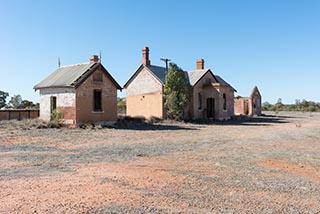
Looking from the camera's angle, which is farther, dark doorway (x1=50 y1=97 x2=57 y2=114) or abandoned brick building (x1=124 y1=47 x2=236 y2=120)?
abandoned brick building (x1=124 y1=47 x2=236 y2=120)

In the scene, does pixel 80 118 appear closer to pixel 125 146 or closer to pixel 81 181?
pixel 125 146

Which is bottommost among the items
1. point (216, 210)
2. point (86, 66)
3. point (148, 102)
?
point (216, 210)

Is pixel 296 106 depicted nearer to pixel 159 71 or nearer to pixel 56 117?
pixel 159 71

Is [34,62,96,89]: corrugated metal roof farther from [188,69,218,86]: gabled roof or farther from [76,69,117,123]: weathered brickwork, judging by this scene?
[188,69,218,86]: gabled roof

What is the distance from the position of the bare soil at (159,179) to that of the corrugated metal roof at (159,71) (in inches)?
699

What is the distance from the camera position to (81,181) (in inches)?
276

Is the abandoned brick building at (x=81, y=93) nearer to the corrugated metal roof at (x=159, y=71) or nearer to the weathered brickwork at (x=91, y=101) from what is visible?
the weathered brickwork at (x=91, y=101)

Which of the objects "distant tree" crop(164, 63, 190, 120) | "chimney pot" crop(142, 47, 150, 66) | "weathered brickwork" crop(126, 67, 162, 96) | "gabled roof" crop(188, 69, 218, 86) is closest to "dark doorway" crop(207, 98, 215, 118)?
"gabled roof" crop(188, 69, 218, 86)

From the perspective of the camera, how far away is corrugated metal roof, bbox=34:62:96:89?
73.8 feet

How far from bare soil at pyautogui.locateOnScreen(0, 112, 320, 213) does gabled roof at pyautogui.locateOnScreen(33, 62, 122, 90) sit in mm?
10110

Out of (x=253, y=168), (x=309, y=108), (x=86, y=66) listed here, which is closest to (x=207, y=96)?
(x=86, y=66)

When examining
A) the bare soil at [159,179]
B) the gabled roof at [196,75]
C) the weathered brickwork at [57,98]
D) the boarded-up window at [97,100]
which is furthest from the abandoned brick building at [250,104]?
the bare soil at [159,179]

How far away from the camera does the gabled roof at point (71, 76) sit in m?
22.1

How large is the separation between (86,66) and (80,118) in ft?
13.0
